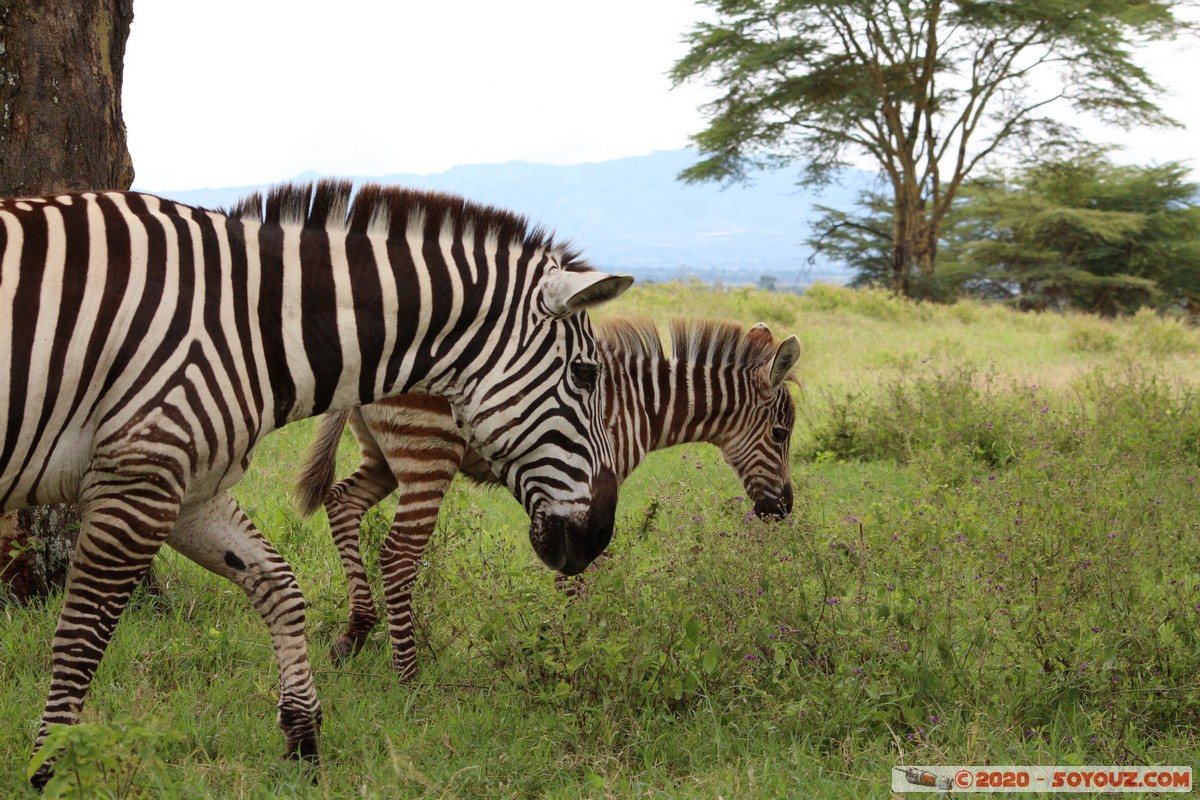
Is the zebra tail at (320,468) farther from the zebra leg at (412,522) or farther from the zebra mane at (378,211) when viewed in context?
the zebra mane at (378,211)

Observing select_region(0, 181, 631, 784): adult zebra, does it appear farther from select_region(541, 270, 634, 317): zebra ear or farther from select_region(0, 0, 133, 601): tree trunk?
select_region(0, 0, 133, 601): tree trunk

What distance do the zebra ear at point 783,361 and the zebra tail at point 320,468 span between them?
7.82 feet

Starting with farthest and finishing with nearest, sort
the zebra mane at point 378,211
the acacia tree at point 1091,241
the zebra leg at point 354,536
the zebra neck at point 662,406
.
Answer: the acacia tree at point 1091,241, the zebra neck at point 662,406, the zebra leg at point 354,536, the zebra mane at point 378,211

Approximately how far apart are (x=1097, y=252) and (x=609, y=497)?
37.6 metres

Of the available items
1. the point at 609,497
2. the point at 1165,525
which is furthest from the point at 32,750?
the point at 1165,525

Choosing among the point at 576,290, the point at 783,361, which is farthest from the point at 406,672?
the point at 783,361

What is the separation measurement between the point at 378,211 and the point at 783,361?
2.88 m

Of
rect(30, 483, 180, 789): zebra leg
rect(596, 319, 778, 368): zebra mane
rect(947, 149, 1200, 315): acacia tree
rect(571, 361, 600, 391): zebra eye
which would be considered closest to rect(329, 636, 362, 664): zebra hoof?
rect(30, 483, 180, 789): zebra leg

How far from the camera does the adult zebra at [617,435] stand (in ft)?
15.6

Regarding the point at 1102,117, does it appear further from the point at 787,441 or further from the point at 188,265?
the point at 188,265

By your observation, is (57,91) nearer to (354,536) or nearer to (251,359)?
(251,359)

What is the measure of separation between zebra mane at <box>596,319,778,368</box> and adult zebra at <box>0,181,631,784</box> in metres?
1.83

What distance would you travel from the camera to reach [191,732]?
3.82m

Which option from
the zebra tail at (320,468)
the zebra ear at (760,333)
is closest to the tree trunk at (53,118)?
the zebra tail at (320,468)
